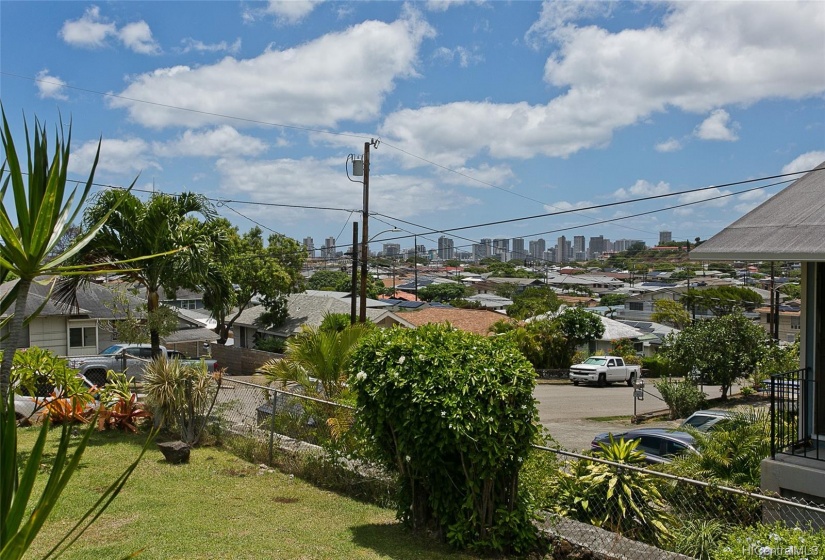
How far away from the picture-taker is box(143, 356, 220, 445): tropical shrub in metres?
12.7

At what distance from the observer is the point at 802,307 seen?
796cm

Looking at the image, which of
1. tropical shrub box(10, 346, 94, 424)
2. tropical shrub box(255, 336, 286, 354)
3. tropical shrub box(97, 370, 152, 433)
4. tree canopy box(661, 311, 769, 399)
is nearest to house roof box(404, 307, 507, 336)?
tropical shrub box(255, 336, 286, 354)

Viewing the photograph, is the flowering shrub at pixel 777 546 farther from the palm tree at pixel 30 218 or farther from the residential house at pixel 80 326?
the residential house at pixel 80 326

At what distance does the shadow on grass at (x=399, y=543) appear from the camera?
746 centimetres

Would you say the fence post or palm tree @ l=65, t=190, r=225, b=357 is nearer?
the fence post

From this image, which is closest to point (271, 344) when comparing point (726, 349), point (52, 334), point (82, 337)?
point (82, 337)

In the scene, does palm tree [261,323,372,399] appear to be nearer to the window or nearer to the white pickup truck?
the window

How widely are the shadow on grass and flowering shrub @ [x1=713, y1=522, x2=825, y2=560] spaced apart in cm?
280

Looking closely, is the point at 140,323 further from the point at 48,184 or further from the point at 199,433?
the point at 48,184

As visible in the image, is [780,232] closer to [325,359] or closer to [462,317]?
[325,359]

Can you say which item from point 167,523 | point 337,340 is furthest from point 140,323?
point 167,523

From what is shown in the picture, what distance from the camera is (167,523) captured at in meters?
8.30

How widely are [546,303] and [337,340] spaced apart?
114 ft

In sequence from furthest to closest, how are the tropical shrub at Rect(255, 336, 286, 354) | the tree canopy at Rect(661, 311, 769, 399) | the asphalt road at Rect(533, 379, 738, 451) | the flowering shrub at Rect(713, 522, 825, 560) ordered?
1. the tropical shrub at Rect(255, 336, 286, 354)
2. the tree canopy at Rect(661, 311, 769, 399)
3. the asphalt road at Rect(533, 379, 738, 451)
4. the flowering shrub at Rect(713, 522, 825, 560)
